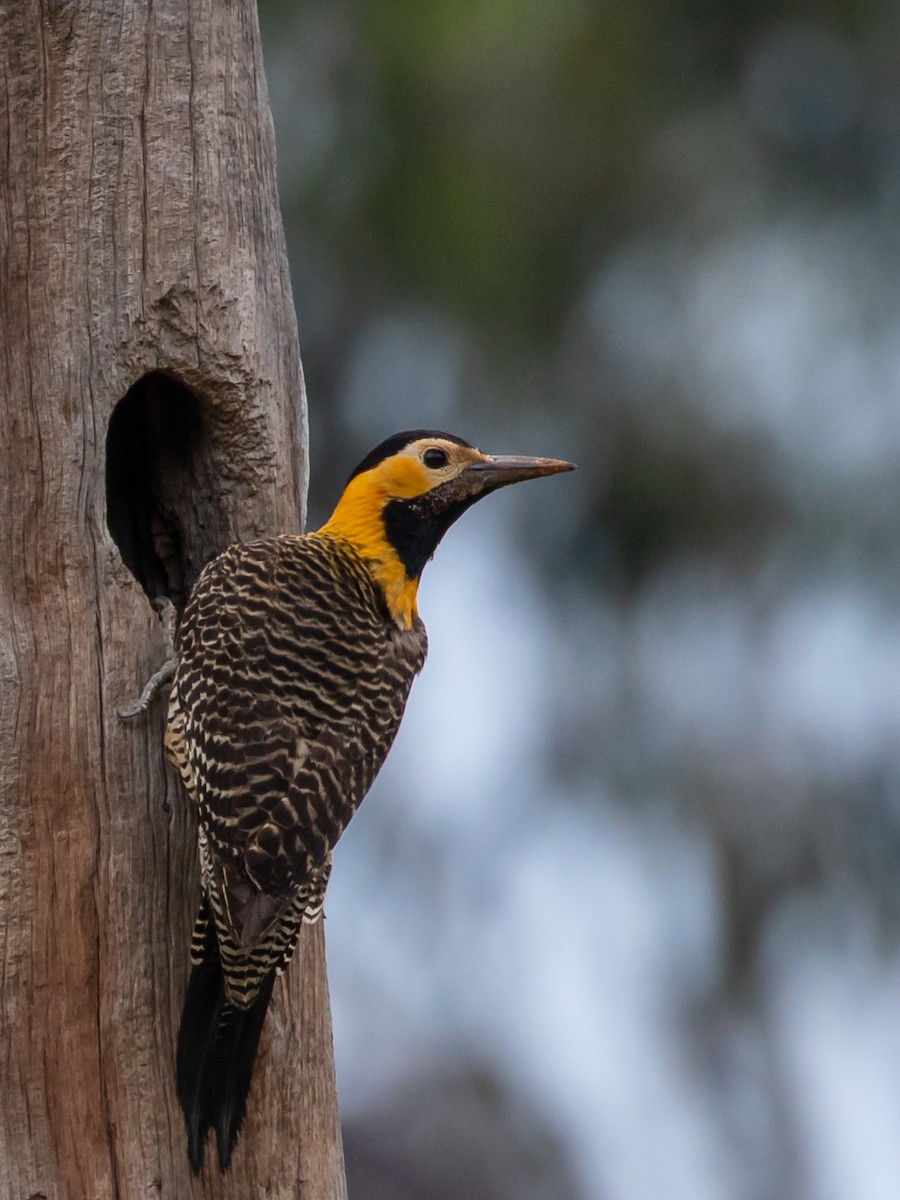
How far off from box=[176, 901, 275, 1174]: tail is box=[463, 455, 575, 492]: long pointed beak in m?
1.40

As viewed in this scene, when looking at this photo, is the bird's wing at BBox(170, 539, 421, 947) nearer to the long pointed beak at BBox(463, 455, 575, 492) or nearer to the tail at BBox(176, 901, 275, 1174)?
the tail at BBox(176, 901, 275, 1174)

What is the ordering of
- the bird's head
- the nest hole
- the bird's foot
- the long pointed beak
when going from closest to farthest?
the bird's foot, the nest hole, the long pointed beak, the bird's head

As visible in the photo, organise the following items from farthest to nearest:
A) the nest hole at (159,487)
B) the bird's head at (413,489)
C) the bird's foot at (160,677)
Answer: the bird's head at (413,489) → the nest hole at (159,487) → the bird's foot at (160,677)

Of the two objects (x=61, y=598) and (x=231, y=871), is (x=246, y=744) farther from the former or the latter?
(x=61, y=598)

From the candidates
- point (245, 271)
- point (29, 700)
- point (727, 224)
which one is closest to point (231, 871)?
point (29, 700)

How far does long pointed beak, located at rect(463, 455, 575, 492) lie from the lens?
448 cm

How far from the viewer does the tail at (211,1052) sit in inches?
149

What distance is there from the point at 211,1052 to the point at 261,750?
653 millimetres

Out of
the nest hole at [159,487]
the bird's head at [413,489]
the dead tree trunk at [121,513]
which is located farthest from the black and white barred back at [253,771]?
the bird's head at [413,489]

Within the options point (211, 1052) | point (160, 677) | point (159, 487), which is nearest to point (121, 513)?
point (159, 487)

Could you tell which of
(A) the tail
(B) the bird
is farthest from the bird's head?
(A) the tail

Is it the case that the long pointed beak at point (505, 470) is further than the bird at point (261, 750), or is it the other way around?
the long pointed beak at point (505, 470)

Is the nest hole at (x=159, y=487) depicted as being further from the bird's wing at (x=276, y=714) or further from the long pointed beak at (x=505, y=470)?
the long pointed beak at (x=505, y=470)

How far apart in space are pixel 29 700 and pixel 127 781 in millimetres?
279
